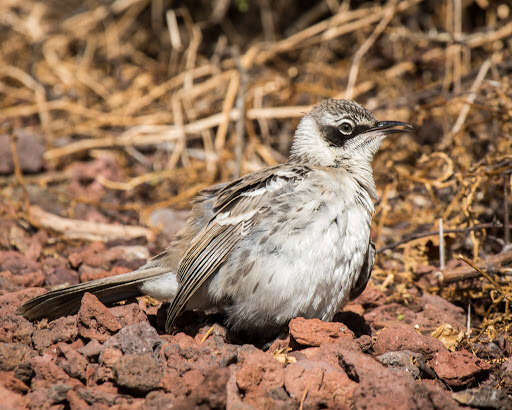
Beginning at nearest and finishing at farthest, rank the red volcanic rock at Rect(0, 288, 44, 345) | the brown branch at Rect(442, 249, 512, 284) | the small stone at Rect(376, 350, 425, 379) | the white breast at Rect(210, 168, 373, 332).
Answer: the small stone at Rect(376, 350, 425, 379) < the red volcanic rock at Rect(0, 288, 44, 345) < the white breast at Rect(210, 168, 373, 332) < the brown branch at Rect(442, 249, 512, 284)

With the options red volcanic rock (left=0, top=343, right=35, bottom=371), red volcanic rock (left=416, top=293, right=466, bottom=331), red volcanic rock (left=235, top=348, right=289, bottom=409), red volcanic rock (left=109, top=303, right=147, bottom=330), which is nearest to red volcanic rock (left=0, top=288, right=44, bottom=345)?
red volcanic rock (left=0, top=343, right=35, bottom=371)

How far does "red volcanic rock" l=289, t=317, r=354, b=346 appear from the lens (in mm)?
3578

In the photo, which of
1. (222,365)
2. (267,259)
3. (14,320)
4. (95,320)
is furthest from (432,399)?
(14,320)

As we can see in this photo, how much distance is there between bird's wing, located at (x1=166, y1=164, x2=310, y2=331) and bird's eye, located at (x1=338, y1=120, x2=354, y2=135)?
574 mm

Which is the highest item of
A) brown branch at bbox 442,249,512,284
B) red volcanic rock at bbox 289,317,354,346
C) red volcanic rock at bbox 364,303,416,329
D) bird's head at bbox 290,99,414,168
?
bird's head at bbox 290,99,414,168

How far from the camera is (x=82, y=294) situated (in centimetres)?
388

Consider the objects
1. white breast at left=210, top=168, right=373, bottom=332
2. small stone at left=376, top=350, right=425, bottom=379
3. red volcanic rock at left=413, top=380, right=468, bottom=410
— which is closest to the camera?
red volcanic rock at left=413, top=380, right=468, bottom=410

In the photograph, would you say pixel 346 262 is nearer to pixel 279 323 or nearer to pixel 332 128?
pixel 279 323

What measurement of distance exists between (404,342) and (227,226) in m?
1.39

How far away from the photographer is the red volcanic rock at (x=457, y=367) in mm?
3336

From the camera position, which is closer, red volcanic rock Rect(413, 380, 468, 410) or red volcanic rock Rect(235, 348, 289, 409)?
red volcanic rock Rect(413, 380, 468, 410)

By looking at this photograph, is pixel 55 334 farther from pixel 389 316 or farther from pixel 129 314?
pixel 389 316

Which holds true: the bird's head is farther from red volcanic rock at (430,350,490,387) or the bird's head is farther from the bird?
red volcanic rock at (430,350,490,387)

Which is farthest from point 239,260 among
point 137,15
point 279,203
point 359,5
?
point 137,15
